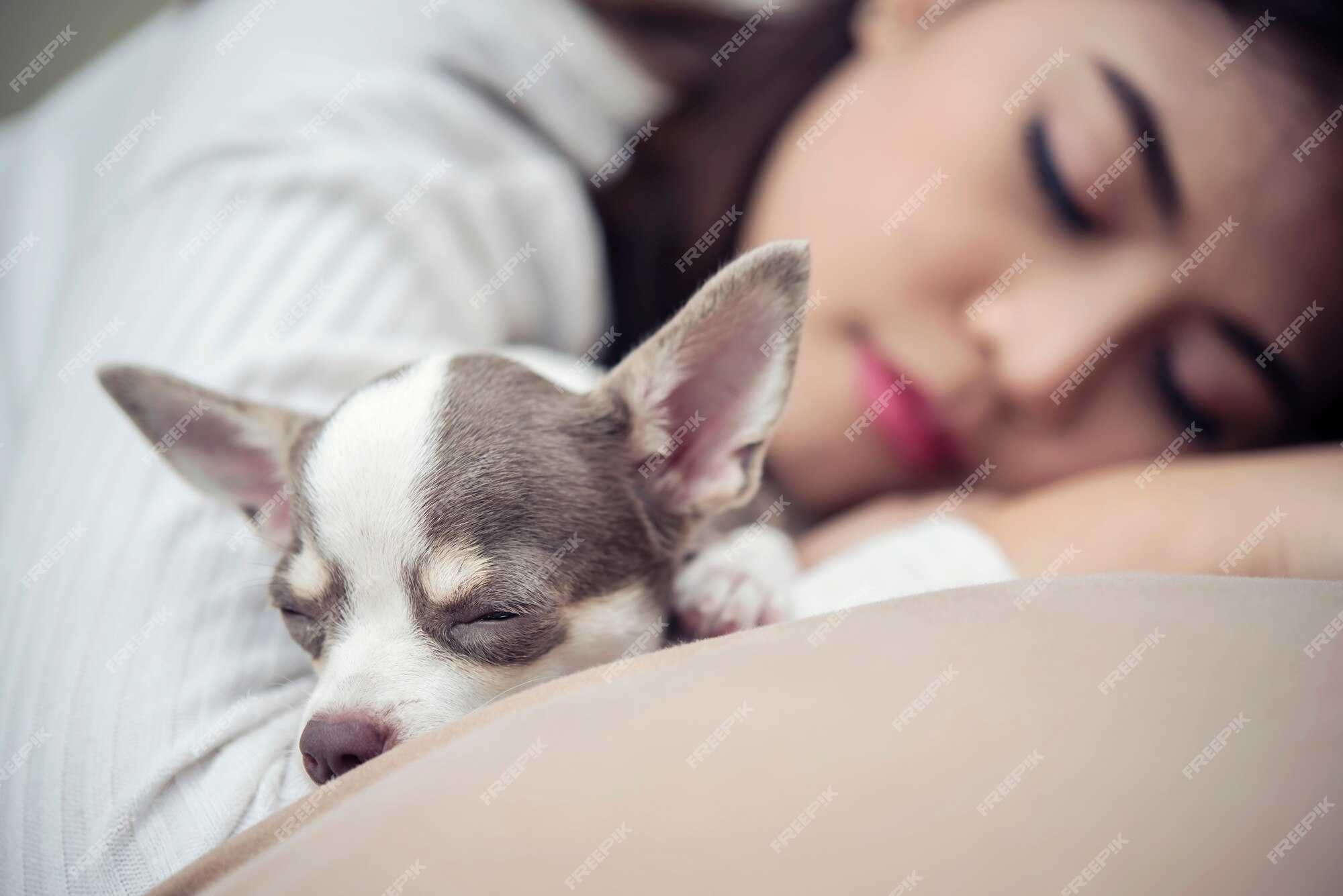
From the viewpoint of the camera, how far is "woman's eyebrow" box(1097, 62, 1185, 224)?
5.93 feet

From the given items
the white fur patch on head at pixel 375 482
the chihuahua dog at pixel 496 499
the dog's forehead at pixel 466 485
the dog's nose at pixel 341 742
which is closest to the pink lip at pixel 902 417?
the chihuahua dog at pixel 496 499

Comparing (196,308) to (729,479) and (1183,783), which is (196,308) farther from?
(1183,783)

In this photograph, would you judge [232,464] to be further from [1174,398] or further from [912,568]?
[1174,398]

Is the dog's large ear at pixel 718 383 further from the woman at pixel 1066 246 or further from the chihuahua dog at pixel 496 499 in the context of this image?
the woman at pixel 1066 246

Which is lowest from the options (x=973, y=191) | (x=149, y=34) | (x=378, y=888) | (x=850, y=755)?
(x=378, y=888)

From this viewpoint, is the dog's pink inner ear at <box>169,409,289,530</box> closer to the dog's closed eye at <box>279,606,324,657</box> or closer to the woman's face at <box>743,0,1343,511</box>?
the dog's closed eye at <box>279,606,324,657</box>

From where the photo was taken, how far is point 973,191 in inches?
77.9

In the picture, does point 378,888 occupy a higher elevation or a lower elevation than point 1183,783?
lower

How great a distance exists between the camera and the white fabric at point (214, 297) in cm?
118

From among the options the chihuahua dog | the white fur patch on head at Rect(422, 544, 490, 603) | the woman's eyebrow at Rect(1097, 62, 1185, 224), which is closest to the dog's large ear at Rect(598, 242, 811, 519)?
the chihuahua dog

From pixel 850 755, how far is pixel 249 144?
187cm

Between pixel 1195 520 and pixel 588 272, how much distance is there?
5.50 ft

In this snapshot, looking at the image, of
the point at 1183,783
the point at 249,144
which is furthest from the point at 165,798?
the point at 249,144

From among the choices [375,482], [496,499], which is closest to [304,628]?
[375,482]
